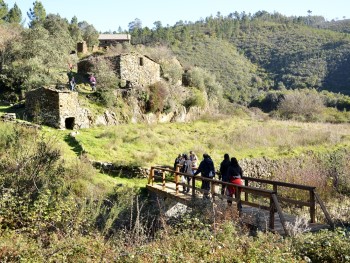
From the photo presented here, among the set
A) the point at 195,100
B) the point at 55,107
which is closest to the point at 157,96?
the point at 195,100

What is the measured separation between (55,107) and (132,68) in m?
10.2

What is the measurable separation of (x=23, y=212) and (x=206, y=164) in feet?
20.7

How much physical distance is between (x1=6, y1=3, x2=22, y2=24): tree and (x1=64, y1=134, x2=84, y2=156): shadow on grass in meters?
40.9

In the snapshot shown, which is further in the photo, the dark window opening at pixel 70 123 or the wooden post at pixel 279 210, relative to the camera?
the dark window opening at pixel 70 123

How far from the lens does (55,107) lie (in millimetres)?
22844

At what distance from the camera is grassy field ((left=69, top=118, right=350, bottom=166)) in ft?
66.7

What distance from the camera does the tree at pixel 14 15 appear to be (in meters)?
55.0

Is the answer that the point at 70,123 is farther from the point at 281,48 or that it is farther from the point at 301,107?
the point at 281,48

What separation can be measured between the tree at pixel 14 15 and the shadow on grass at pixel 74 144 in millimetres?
40881

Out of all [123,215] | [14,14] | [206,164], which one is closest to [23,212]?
[123,215]

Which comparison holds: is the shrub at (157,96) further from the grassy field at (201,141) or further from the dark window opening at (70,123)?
the dark window opening at (70,123)

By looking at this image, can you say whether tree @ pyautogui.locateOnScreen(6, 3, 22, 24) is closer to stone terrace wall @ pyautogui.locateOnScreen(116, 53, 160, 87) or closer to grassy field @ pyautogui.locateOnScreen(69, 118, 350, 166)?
stone terrace wall @ pyautogui.locateOnScreen(116, 53, 160, 87)

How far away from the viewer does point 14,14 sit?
55.5m

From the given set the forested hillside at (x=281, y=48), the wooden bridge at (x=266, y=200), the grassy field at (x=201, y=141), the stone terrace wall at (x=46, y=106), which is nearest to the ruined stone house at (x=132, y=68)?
the grassy field at (x=201, y=141)
